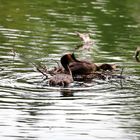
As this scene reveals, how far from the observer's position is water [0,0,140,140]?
11148mm

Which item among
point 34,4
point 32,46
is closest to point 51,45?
point 32,46

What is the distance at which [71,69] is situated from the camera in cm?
1499

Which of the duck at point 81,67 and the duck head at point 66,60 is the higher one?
the duck head at point 66,60

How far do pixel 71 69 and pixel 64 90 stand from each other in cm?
140

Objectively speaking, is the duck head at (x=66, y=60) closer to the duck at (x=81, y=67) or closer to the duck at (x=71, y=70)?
the duck at (x=71, y=70)

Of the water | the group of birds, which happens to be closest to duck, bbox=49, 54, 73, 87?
the group of birds

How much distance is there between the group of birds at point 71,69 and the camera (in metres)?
14.0

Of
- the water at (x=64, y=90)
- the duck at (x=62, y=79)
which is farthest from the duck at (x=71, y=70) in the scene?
the water at (x=64, y=90)

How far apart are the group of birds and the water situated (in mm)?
213

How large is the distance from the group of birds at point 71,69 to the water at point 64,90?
0.70 feet

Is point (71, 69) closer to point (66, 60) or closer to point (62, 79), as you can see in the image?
point (66, 60)

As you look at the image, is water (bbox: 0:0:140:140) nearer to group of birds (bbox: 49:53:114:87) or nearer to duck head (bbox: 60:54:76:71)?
group of birds (bbox: 49:53:114:87)

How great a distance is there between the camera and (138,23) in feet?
77.0

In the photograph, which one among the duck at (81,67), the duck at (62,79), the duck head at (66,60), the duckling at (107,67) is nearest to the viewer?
the duck at (62,79)
